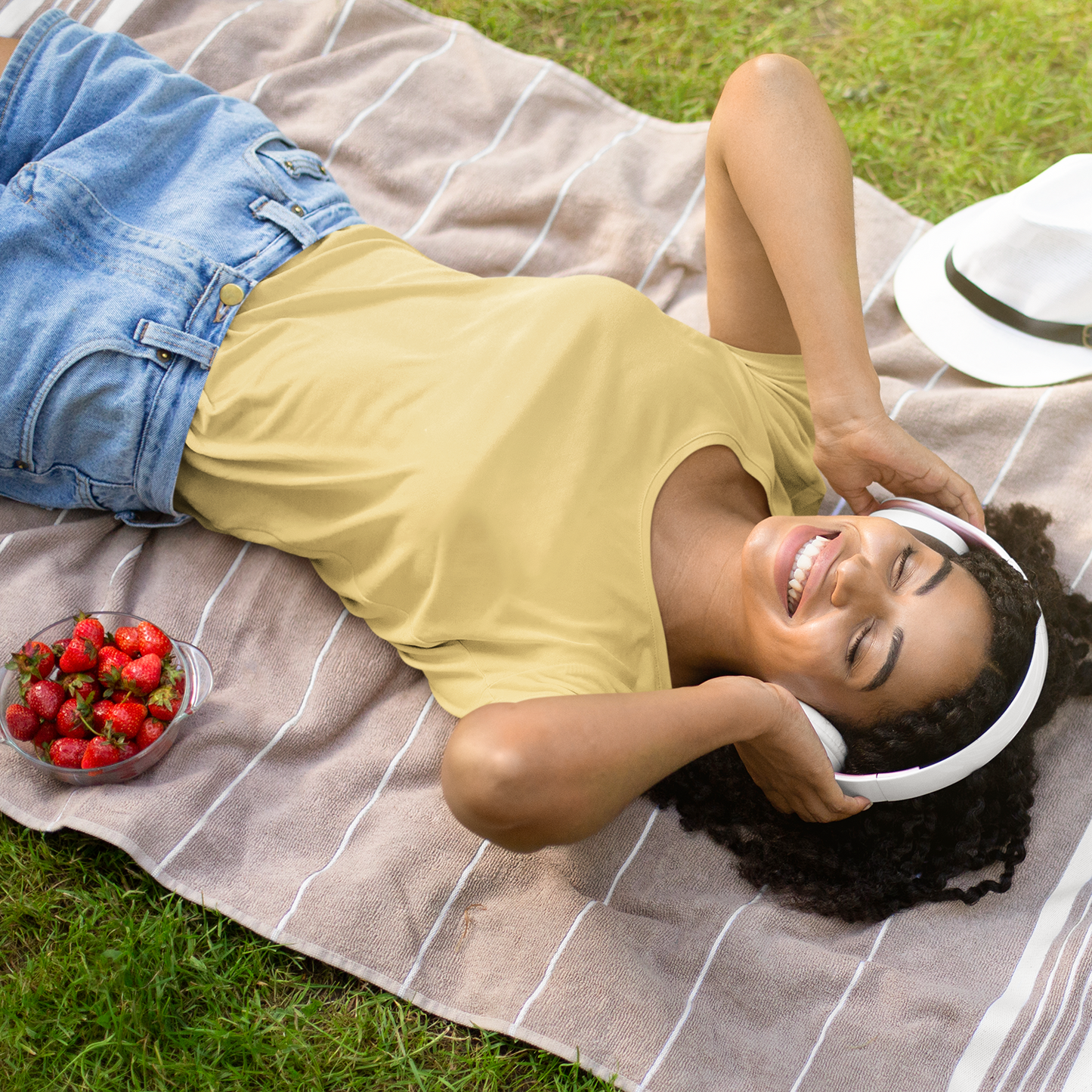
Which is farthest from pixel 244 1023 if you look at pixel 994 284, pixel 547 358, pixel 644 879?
pixel 994 284

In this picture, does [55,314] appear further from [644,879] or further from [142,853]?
[644,879]

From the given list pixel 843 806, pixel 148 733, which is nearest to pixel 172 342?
pixel 148 733

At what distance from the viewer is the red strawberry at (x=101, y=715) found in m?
2.32

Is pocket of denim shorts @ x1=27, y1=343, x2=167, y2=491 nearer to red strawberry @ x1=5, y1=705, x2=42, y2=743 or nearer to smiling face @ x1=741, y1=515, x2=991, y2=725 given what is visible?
red strawberry @ x1=5, y1=705, x2=42, y2=743

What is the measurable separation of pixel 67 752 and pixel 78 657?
0.23 m

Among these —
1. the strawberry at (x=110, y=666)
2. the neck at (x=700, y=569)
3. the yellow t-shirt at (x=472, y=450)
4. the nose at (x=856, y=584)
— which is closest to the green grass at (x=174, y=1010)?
the strawberry at (x=110, y=666)

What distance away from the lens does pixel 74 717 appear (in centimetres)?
232

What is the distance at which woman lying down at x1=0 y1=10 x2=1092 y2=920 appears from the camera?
7.14 ft

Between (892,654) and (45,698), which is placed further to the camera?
(45,698)

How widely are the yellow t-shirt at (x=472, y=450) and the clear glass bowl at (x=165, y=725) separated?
0.36m

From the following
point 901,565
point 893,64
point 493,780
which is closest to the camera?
point 493,780

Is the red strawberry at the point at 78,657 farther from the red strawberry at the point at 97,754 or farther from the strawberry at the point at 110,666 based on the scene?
the red strawberry at the point at 97,754

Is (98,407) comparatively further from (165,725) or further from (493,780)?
(493,780)

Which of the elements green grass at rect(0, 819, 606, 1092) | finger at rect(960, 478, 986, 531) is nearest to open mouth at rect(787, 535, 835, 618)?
finger at rect(960, 478, 986, 531)
